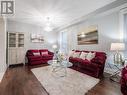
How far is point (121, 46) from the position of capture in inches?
127

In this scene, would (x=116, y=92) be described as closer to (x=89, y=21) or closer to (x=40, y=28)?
(x=89, y=21)

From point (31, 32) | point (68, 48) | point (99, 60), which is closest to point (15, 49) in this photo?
point (31, 32)

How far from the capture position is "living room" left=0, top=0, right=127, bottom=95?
2871 millimetres

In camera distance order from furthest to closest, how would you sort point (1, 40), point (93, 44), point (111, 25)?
point (93, 44) → point (1, 40) → point (111, 25)

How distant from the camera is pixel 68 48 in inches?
272

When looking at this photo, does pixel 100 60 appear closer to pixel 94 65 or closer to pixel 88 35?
pixel 94 65

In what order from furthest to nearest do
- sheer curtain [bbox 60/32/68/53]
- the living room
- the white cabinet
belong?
sheer curtain [bbox 60/32/68/53] < the white cabinet < the living room

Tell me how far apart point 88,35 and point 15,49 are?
428cm

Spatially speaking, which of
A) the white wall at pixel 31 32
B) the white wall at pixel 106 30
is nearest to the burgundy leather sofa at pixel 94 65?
the white wall at pixel 106 30

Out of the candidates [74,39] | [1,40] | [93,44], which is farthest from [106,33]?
[1,40]

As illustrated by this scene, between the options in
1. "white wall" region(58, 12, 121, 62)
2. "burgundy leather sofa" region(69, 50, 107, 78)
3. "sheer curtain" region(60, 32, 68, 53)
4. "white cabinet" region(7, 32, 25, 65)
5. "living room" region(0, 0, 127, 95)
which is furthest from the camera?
"sheer curtain" region(60, 32, 68, 53)

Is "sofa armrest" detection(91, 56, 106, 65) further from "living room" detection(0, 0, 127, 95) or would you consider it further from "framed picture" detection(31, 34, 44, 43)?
"framed picture" detection(31, 34, 44, 43)

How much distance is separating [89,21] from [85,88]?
3.52 metres

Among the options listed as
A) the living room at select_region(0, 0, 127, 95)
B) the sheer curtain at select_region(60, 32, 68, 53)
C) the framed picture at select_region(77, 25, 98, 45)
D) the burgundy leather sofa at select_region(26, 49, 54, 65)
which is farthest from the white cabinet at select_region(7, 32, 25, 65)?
the framed picture at select_region(77, 25, 98, 45)
